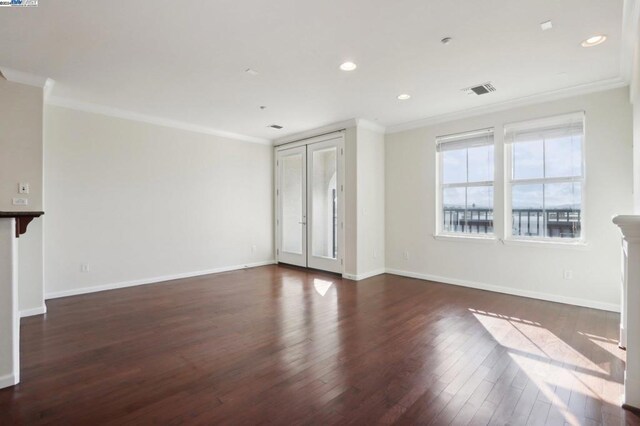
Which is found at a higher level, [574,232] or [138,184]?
[138,184]

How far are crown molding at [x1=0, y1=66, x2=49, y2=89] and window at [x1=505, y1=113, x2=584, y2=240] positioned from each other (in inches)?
238

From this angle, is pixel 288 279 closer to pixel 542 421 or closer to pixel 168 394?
pixel 168 394

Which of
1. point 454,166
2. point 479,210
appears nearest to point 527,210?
point 479,210

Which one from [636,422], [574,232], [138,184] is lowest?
[636,422]

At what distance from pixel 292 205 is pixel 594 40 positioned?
16.9 ft

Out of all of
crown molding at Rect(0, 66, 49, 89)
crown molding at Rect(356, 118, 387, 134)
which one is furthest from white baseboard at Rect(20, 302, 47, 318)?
crown molding at Rect(356, 118, 387, 134)

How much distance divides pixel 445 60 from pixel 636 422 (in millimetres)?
3187

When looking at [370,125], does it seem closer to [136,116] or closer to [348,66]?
[348,66]

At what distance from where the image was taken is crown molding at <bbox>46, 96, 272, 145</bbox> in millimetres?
4359

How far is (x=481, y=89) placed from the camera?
4055mm

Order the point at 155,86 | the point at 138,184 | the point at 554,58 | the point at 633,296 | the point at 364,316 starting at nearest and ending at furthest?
the point at 633,296 → the point at 554,58 → the point at 364,316 → the point at 155,86 → the point at 138,184

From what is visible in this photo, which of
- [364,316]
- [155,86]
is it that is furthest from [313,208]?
[155,86]

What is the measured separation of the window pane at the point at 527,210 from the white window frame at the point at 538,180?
0.15 ft

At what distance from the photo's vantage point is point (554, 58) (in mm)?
3217
